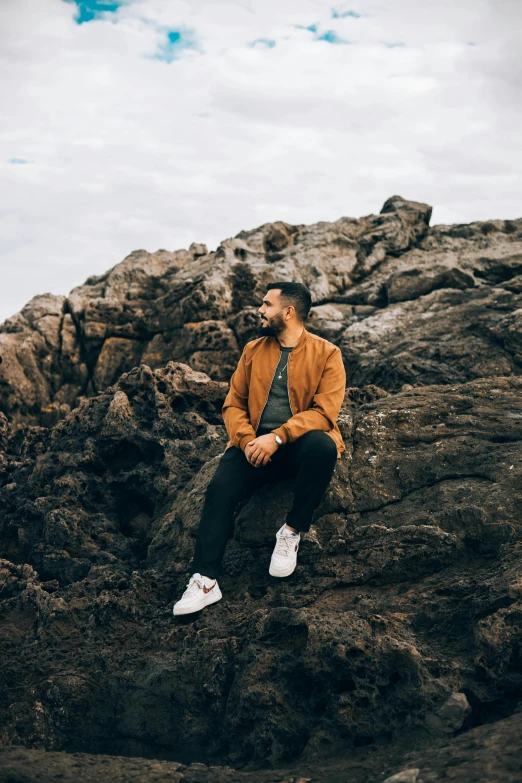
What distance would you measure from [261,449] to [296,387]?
3.28 ft

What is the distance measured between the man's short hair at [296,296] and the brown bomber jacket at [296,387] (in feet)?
0.91

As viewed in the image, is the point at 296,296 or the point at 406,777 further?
the point at 296,296

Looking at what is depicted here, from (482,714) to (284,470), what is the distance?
3311 mm

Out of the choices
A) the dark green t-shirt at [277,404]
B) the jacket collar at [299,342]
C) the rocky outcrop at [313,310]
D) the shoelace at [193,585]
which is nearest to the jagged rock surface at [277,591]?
the shoelace at [193,585]

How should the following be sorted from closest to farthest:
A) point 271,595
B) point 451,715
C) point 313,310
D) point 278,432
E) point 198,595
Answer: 1. point 451,715
2. point 198,595
3. point 271,595
4. point 278,432
5. point 313,310

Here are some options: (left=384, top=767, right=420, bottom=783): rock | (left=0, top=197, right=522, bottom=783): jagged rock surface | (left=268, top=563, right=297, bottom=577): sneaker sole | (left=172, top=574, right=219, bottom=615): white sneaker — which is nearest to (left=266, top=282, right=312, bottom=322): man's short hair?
(left=0, top=197, right=522, bottom=783): jagged rock surface

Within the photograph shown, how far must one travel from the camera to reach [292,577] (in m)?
7.35

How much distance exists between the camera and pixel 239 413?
319 inches

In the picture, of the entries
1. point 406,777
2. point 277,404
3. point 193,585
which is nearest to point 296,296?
point 277,404

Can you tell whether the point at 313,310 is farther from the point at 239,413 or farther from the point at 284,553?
the point at 284,553

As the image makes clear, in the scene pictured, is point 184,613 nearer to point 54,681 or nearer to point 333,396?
point 54,681

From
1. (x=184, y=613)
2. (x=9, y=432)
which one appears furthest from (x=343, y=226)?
(x=184, y=613)

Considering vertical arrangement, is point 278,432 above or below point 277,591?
above

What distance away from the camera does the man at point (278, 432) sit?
7.25 metres
